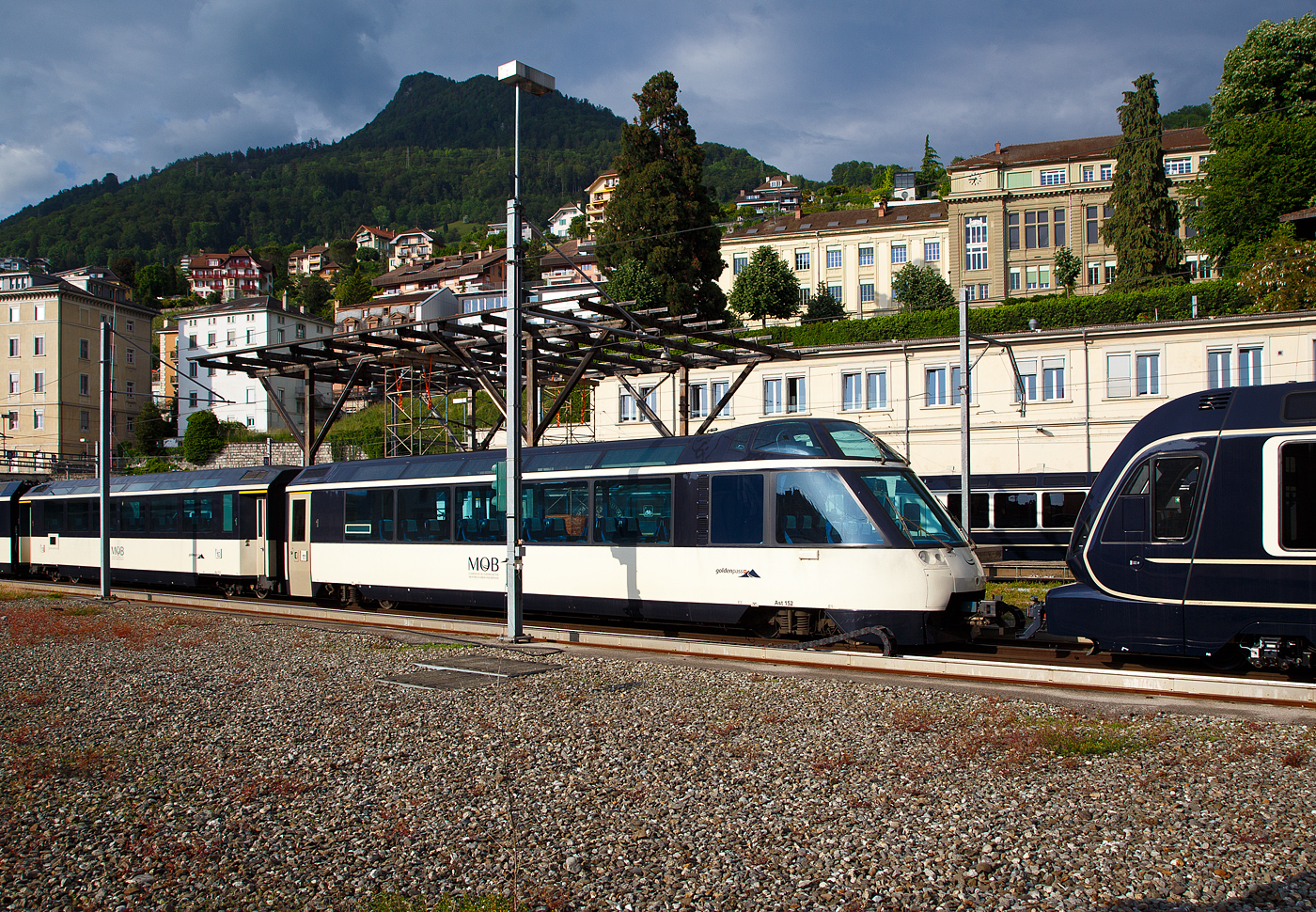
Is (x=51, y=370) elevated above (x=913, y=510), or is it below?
above

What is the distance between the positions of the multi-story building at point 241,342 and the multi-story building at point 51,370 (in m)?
6.66

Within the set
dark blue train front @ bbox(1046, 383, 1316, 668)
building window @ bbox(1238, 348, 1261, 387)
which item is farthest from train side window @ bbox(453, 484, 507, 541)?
building window @ bbox(1238, 348, 1261, 387)

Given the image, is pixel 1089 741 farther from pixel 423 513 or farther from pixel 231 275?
pixel 231 275

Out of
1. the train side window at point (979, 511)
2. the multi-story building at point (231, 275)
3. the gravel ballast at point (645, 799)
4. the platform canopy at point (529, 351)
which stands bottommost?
the gravel ballast at point (645, 799)

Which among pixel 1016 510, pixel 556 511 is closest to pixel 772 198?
pixel 1016 510

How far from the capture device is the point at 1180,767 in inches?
276

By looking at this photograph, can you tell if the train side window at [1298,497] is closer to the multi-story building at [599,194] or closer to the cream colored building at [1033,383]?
the cream colored building at [1033,383]

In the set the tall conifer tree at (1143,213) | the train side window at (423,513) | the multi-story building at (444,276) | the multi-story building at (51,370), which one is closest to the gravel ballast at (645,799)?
the train side window at (423,513)

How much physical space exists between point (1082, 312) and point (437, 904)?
46.4 m

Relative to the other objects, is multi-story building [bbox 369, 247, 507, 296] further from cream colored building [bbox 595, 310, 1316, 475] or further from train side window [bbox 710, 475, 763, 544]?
train side window [bbox 710, 475, 763, 544]

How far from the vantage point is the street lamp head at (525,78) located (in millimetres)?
14461

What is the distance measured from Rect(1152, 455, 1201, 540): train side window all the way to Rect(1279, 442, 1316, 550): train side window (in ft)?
2.61

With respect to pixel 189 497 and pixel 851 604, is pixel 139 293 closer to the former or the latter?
pixel 189 497

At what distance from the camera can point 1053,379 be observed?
128ft
